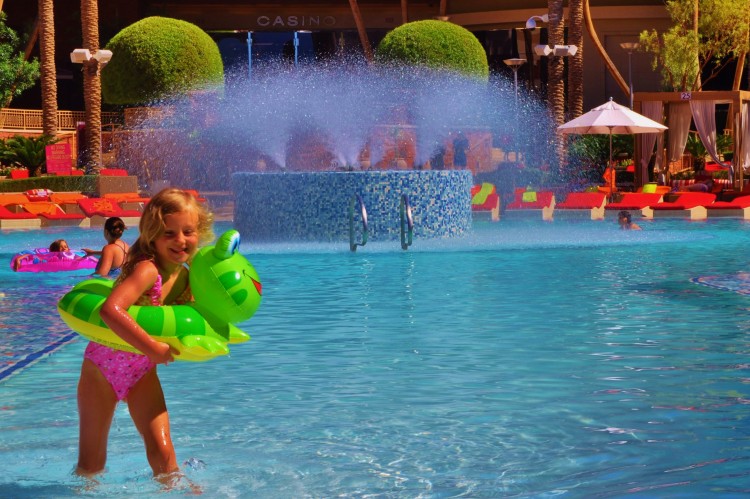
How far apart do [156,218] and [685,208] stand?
2110 centimetres

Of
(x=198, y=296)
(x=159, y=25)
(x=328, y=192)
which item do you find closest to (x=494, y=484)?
(x=198, y=296)

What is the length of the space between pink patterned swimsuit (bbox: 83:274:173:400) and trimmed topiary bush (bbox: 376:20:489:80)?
3256 cm

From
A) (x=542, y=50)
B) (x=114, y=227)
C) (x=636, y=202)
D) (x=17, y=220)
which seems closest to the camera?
(x=114, y=227)

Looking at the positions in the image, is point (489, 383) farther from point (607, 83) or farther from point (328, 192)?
point (607, 83)

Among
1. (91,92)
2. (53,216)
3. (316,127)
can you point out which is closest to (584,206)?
(316,127)

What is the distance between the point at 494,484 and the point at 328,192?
13493mm

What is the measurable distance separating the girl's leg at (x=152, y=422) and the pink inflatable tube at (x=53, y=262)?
9620 millimetres

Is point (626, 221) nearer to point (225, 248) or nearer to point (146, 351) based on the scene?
point (225, 248)

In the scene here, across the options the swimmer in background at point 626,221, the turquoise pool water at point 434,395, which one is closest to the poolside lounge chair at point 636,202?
the swimmer in background at point 626,221

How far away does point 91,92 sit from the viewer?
104 ft

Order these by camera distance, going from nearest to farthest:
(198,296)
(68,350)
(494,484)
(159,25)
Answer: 1. (198,296)
2. (494,484)
3. (68,350)
4. (159,25)

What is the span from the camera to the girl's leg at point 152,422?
470 cm

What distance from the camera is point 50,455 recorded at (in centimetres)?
576

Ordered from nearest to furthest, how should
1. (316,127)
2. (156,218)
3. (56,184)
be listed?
(156,218), (56,184), (316,127)
